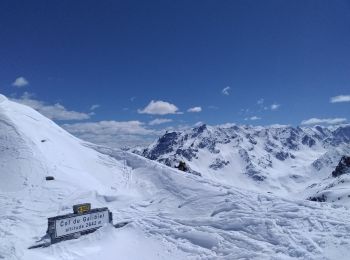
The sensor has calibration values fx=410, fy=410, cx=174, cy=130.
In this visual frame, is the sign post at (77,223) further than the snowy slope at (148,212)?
Yes

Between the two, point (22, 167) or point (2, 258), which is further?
point (22, 167)

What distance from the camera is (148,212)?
21391mm

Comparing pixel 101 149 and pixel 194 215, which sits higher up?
pixel 101 149

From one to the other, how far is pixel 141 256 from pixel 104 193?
29.5 ft

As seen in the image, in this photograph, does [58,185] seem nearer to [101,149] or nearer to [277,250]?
[101,149]

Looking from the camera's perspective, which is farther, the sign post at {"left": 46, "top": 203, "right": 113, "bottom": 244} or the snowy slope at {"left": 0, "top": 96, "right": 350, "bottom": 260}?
the sign post at {"left": 46, "top": 203, "right": 113, "bottom": 244}

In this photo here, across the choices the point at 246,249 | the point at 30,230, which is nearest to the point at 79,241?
the point at 30,230

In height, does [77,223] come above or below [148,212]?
below

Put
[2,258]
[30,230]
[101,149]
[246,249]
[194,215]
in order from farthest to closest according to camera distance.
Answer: [101,149]
[194,215]
[30,230]
[246,249]
[2,258]

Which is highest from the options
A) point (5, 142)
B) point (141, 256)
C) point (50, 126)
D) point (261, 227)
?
point (50, 126)

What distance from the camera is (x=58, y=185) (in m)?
24.7

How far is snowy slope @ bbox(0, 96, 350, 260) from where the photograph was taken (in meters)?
15.2

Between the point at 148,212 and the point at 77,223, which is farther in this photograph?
the point at 148,212

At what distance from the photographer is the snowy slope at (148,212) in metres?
15.2
